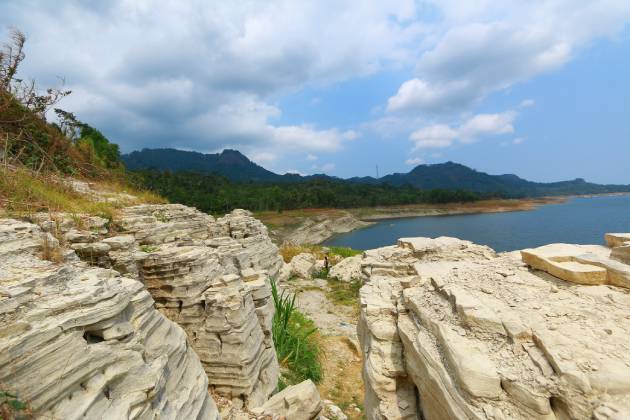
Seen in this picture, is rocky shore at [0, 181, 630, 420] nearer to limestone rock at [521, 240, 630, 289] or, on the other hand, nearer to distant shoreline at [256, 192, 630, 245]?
limestone rock at [521, 240, 630, 289]

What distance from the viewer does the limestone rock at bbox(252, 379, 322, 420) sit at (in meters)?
5.71

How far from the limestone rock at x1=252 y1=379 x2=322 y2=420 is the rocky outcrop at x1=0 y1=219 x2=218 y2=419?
138cm

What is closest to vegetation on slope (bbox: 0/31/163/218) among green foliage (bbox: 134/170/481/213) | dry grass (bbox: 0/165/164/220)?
dry grass (bbox: 0/165/164/220)

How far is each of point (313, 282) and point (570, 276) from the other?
14.6 m

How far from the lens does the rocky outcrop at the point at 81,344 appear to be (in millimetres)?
2850

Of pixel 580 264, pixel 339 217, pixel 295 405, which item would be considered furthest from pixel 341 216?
pixel 580 264

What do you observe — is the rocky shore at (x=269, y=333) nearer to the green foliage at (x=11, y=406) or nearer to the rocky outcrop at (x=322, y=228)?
the green foliage at (x=11, y=406)

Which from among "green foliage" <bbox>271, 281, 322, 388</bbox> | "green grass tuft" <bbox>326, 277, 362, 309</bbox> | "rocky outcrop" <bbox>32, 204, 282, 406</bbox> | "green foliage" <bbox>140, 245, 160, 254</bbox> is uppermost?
"green foliage" <bbox>140, 245, 160, 254</bbox>

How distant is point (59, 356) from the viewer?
3.03m

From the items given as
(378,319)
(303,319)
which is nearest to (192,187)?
(303,319)

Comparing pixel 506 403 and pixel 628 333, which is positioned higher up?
pixel 628 333

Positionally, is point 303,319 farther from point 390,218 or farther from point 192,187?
point 390,218

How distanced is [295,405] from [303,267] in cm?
1375

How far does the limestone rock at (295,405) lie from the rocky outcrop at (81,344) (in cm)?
138
